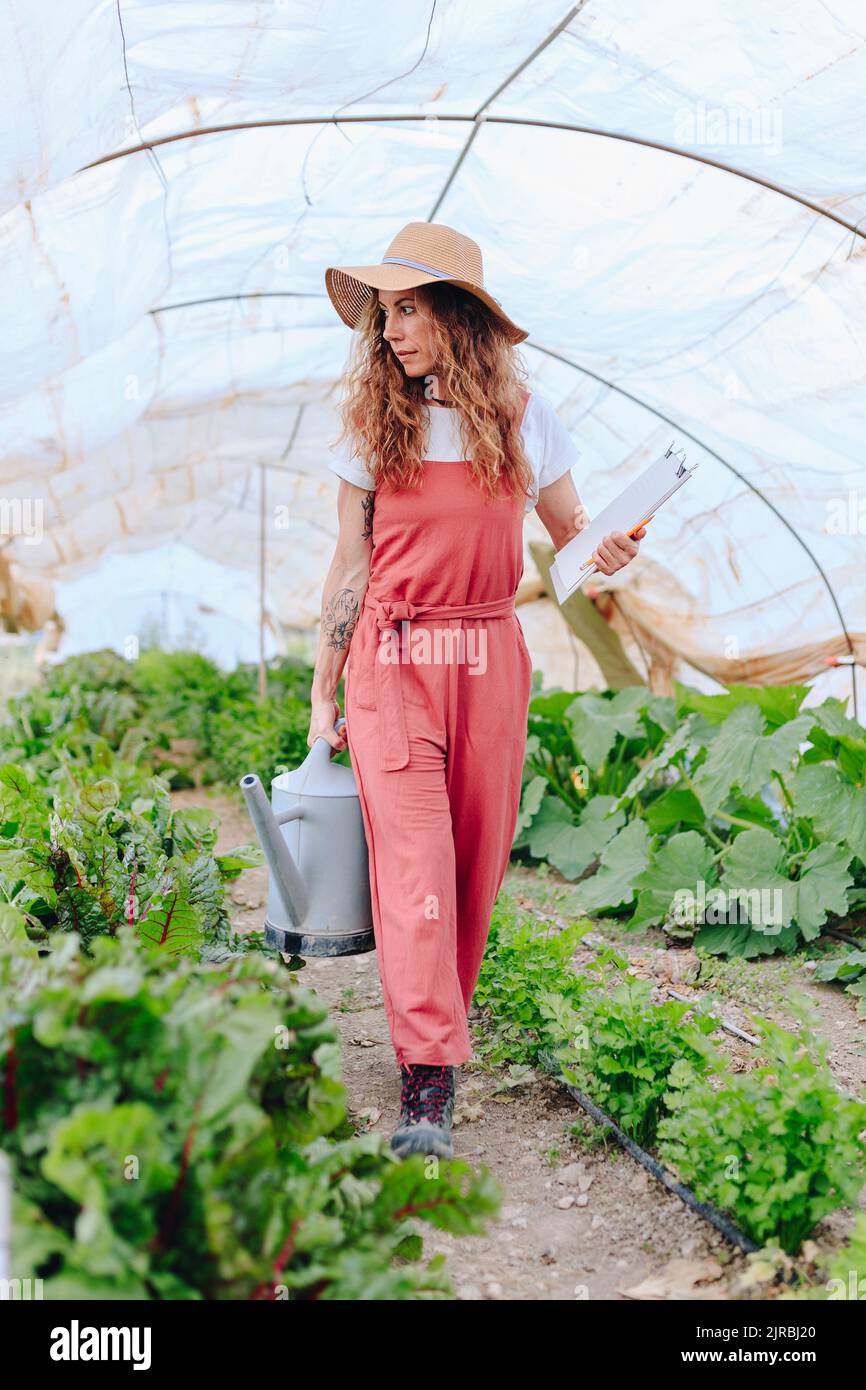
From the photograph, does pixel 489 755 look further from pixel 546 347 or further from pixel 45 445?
pixel 546 347

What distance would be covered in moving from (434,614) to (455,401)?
0.42 metres

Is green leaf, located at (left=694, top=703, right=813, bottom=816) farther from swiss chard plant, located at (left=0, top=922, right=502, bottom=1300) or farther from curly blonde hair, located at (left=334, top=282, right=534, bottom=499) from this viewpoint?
swiss chard plant, located at (left=0, top=922, right=502, bottom=1300)

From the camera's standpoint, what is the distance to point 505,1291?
5.99ft

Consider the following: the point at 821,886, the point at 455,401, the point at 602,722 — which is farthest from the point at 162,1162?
the point at 602,722

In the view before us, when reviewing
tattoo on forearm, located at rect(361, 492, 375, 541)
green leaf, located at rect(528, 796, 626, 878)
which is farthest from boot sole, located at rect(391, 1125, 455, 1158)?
green leaf, located at rect(528, 796, 626, 878)

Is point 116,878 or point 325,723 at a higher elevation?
point 325,723

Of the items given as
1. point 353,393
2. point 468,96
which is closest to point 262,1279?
point 353,393

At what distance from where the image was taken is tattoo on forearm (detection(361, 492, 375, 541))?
2.42 metres

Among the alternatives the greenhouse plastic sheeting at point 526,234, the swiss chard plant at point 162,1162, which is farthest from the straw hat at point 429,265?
the swiss chard plant at point 162,1162

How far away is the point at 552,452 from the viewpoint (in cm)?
250

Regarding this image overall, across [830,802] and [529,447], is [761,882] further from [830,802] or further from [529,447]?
[529,447]

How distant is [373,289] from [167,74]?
989 mm

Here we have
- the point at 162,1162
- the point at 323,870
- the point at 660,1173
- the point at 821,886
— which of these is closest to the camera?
the point at 162,1162

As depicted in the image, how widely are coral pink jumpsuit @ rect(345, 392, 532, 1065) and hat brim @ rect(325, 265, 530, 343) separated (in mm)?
326
